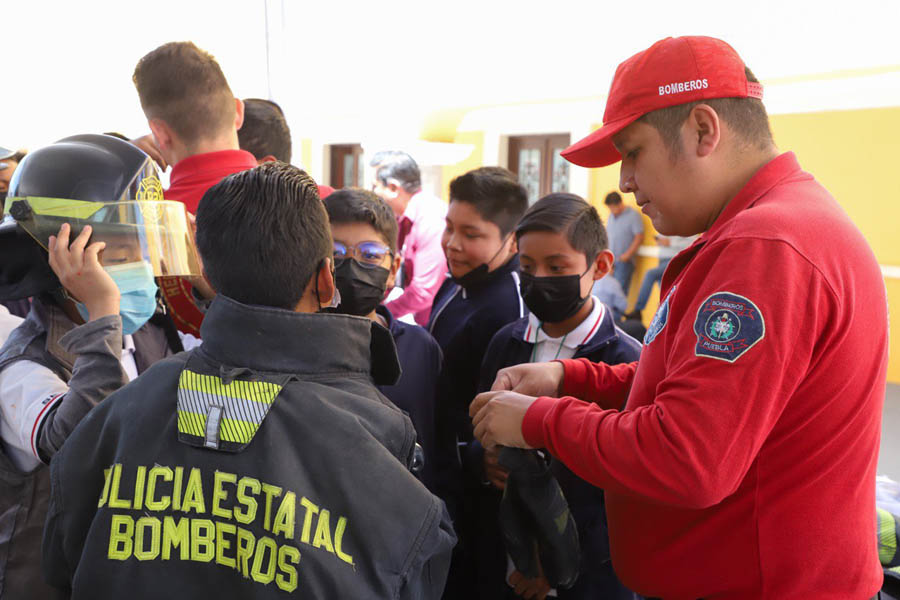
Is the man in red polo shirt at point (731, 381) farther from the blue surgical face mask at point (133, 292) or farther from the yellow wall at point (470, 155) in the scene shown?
the yellow wall at point (470, 155)

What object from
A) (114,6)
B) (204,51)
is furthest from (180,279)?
(114,6)

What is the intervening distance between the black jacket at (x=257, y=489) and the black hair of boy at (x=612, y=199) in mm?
8767

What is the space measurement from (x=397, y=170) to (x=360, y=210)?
2.55 m

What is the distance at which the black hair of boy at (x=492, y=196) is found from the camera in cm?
300

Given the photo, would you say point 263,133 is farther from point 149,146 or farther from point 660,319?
point 660,319

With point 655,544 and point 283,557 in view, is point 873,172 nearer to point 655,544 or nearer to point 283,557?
point 655,544

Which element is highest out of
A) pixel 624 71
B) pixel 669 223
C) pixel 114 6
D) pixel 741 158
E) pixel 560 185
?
pixel 114 6

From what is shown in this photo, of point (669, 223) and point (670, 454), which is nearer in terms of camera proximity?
point (670, 454)

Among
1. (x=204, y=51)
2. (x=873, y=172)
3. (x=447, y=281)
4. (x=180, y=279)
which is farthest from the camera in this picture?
(x=873, y=172)

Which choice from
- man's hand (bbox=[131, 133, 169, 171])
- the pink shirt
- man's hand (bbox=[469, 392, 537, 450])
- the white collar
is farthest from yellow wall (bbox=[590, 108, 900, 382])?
man's hand (bbox=[469, 392, 537, 450])

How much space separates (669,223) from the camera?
1403mm

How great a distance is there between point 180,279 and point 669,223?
156 cm

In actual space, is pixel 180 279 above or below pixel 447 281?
above

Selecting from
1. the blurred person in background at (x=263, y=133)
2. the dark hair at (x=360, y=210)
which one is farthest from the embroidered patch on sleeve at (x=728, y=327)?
the blurred person in background at (x=263, y=133)
